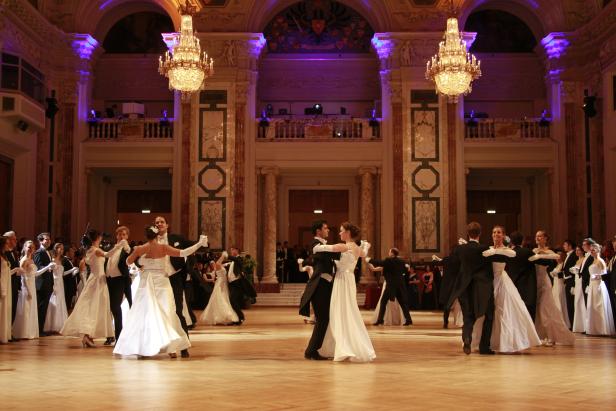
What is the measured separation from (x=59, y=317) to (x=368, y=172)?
1137 cm

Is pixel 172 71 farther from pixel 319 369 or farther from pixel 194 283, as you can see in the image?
pixel 319 369

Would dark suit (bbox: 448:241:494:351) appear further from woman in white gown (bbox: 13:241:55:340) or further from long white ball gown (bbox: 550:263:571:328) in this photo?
woman in white gown (bbox: 13:241:55:340)

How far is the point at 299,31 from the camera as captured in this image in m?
24.7

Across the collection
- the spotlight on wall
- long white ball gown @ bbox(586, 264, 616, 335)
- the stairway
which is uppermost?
the spotlight on wall

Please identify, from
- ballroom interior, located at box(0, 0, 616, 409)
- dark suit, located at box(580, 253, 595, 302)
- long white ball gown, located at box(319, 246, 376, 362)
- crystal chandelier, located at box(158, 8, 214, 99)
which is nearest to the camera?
long white ball gown, located at box(319, 246, 376, 362)

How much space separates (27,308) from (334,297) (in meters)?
5.23

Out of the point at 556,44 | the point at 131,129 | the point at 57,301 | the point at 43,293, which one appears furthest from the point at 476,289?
the point at 131,129

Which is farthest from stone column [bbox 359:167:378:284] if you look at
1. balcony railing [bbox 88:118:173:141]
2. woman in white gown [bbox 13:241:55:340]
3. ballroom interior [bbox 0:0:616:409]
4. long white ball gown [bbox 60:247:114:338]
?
long white ball gown [bbox 60:247:114:338]

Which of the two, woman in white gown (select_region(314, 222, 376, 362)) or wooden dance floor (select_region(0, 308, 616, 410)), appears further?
woman in white gown (select_region(314, 222, 376, 362))

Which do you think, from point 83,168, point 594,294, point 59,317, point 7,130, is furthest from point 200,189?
point 594,294

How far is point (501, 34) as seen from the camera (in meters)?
24.4

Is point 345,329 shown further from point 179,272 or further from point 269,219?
point 269,219

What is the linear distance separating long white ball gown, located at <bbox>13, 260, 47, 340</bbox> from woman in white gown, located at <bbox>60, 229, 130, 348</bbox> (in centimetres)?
152

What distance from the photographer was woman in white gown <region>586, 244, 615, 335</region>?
12.1m
